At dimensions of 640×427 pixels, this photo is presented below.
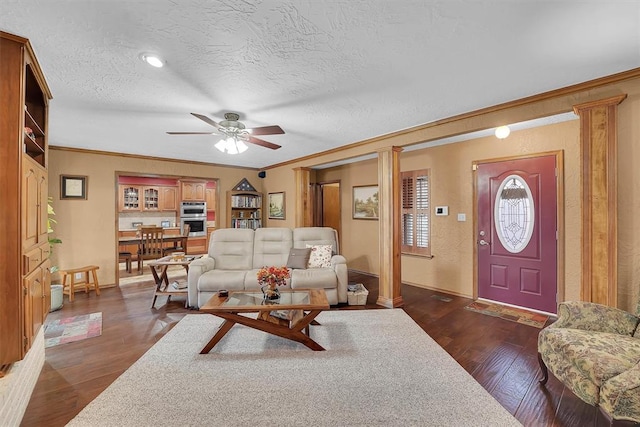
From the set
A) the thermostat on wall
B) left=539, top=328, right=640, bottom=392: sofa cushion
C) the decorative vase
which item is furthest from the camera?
the thermostat on wall

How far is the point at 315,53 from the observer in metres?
1.85

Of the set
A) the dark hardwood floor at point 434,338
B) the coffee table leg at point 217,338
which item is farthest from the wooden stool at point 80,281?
the coffee table leg at point 217,338

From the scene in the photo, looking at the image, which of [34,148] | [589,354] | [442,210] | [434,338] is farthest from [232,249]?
[589,354]

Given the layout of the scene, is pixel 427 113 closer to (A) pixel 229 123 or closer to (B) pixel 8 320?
(A) pixel 229 123

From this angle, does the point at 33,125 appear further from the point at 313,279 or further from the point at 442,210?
the point at 442,210

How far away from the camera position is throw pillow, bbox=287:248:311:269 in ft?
13.2

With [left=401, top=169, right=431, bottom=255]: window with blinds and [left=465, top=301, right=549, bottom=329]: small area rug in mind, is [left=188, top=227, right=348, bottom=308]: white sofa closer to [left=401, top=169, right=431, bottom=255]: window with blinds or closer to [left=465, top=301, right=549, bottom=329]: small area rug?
[left=401, top=169, right=431, bottom=255]: window with blinds

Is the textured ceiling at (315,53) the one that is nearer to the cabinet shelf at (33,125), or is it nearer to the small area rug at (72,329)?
the cabinet shelf at (33,125)

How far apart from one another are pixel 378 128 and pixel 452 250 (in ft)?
7.48

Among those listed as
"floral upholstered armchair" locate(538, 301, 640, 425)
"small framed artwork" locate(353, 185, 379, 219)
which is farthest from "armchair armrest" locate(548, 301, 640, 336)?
"small framed artwork" locate(353, 185, 379, 219)

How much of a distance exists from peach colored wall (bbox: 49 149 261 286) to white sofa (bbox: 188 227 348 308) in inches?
82.3

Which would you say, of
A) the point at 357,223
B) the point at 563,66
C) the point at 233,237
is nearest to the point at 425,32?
the point at 563,66

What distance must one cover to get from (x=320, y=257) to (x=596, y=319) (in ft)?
9.64

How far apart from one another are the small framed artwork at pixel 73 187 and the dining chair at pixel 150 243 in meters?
1.05
